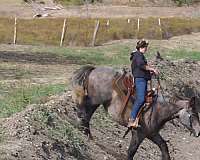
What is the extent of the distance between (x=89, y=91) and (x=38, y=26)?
37.0 metres

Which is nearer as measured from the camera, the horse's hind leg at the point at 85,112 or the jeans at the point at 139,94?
the jeans at the point at 139,94

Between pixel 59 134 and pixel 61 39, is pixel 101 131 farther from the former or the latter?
pixel 61 39

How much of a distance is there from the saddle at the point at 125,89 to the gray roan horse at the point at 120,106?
0.28ft

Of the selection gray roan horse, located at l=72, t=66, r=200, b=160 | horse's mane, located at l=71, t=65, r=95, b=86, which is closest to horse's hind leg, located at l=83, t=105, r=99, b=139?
gray roan horse, located at l=72, t=66, r=200, b=160

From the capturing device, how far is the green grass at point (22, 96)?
14534 millimetres

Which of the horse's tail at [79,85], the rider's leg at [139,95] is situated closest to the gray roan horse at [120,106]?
the horse's tail at [79,85]

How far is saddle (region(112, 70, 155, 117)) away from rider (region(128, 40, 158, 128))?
0.14 meters

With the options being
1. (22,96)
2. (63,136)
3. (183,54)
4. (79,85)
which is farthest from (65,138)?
(183,54)

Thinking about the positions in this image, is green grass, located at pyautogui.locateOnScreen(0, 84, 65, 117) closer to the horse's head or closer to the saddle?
the saddle

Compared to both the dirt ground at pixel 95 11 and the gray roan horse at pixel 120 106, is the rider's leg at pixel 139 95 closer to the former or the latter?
the gray roan horse at pixel 120 106

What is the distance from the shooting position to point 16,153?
35.0 feet

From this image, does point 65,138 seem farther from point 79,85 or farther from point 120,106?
point 79,85

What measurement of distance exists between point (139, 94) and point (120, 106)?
71 cm

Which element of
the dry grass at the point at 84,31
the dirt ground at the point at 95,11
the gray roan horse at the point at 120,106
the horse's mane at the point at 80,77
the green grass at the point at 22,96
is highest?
the horse's mane at the point at 80,77
